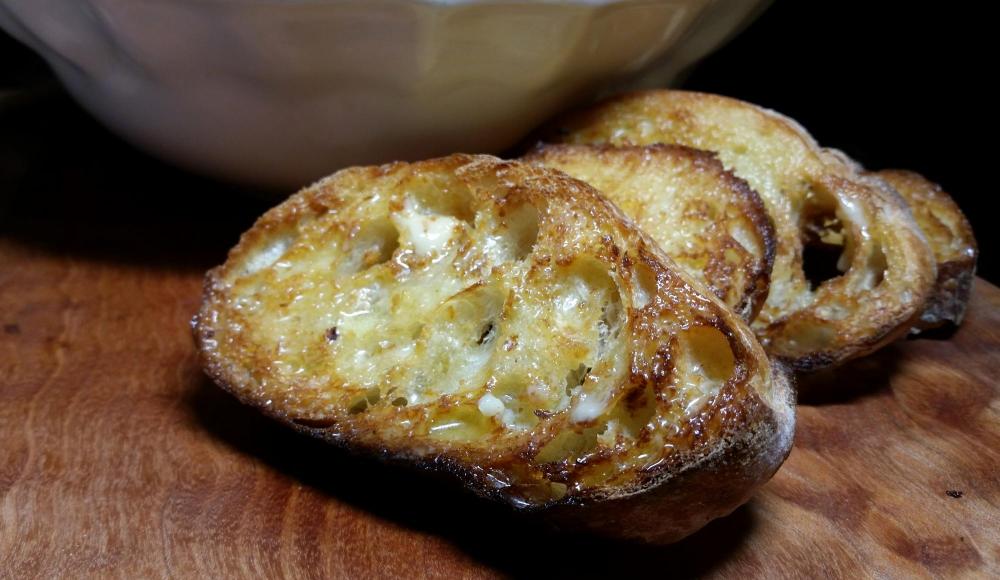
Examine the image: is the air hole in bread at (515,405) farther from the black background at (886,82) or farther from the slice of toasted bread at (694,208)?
the black background at (886,82)

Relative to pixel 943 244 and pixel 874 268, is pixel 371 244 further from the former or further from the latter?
pixel 943 244

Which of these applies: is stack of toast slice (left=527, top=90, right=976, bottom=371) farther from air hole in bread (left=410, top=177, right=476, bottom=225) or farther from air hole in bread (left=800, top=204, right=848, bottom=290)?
air hole in bread (left=410, top=177, right=476, bottom=225)

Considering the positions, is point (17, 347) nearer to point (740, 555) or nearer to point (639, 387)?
point (639, 387)

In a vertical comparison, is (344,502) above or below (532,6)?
below

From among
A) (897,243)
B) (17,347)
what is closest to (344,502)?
(17,347)

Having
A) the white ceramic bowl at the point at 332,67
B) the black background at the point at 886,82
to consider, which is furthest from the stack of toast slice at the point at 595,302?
the black background at the point at 886,82

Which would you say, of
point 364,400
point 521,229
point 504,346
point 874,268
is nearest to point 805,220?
point 874,268

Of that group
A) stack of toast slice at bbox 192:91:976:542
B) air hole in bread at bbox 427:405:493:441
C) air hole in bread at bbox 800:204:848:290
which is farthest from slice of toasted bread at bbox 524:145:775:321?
air hole in bread at bbox 427:405:493:441
